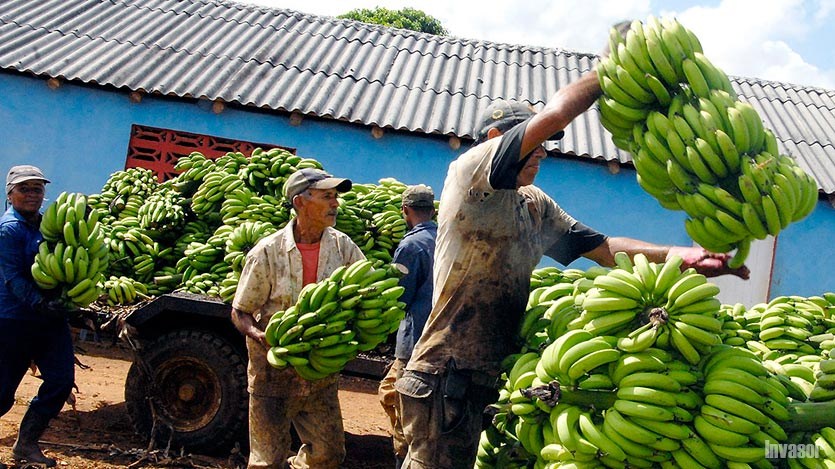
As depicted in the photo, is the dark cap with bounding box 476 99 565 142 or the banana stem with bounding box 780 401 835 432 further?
the dark cap with bounding box 476 99 565 142

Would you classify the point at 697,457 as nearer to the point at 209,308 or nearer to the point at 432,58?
the point at 209,308

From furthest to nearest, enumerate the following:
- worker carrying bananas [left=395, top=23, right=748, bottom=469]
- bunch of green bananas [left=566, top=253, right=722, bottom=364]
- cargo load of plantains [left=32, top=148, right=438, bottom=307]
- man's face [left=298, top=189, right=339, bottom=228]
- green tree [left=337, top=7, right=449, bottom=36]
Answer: green tree [left=337, top=7, right=449, bottom=36], cargo load of plantains [left=32, top=148, right=438, bottom=307], man's face [left=298, top=189, right=339, bottom=228], worker carrying bananas [left=395, top=23, right=748, bottom=469], bunch of green bananas [left=566, top=253, right=722, bottom=364]

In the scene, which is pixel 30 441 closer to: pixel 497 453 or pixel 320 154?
pixel 497 453

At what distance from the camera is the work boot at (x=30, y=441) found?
5434mm

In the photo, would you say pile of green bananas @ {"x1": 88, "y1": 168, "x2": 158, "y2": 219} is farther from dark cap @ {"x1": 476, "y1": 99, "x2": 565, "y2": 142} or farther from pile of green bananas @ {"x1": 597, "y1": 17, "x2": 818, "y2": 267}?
pile of green bananas @ {"x1": 597, "y1": 17, "x2": 818, "y2": 267}

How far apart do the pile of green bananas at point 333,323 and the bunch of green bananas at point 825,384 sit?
6.62 ft

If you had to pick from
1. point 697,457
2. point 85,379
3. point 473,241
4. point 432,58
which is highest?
point 432,58

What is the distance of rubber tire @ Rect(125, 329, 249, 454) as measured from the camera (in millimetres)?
5938

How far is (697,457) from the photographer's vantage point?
251 centimetres

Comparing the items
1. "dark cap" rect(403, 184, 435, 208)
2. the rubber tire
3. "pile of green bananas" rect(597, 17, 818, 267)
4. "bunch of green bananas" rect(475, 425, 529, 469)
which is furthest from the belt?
the rubber tire

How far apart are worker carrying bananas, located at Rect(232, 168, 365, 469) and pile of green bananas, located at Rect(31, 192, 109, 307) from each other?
1.54 m

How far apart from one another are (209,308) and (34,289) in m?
1.26

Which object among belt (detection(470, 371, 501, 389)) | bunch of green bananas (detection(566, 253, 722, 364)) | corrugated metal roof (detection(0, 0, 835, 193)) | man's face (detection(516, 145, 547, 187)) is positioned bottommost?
belt (detection(470, 371, 501, 389))

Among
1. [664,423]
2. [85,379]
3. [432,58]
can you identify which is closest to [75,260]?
[85,379]
